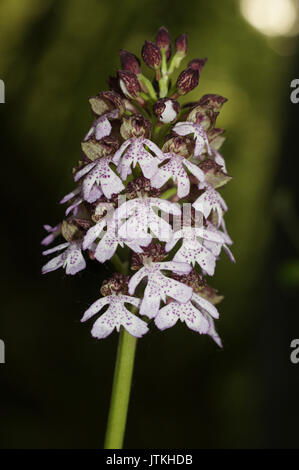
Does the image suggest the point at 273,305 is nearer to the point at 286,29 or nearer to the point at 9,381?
the point at 9,381

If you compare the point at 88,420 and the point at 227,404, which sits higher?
the point at 227,404

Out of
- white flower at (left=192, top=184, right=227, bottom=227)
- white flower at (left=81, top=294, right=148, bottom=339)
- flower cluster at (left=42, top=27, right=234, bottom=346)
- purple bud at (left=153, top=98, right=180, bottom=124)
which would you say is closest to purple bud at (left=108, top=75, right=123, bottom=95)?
flower cluster at (left=42, top=27, right=234, bottom=346)

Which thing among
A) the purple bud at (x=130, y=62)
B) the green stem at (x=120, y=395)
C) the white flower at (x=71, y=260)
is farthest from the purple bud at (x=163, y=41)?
the green stem at (x=120, y=395)

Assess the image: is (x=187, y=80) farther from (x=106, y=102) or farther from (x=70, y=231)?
(x=70, y=231)

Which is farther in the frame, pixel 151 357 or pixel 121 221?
pixel 151 357

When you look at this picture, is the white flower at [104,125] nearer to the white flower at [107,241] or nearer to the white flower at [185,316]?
the white flower at [107,241]

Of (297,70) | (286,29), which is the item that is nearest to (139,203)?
(297,70)

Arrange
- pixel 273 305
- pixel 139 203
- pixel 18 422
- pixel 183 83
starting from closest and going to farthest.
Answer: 1. pixel 139 203
2. pixel 183 83
3. pixel 273 305
4. pixel 18 422

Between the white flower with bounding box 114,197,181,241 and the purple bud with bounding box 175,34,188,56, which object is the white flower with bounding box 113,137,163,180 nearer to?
the white flower with bounding box 114,197,181,241
